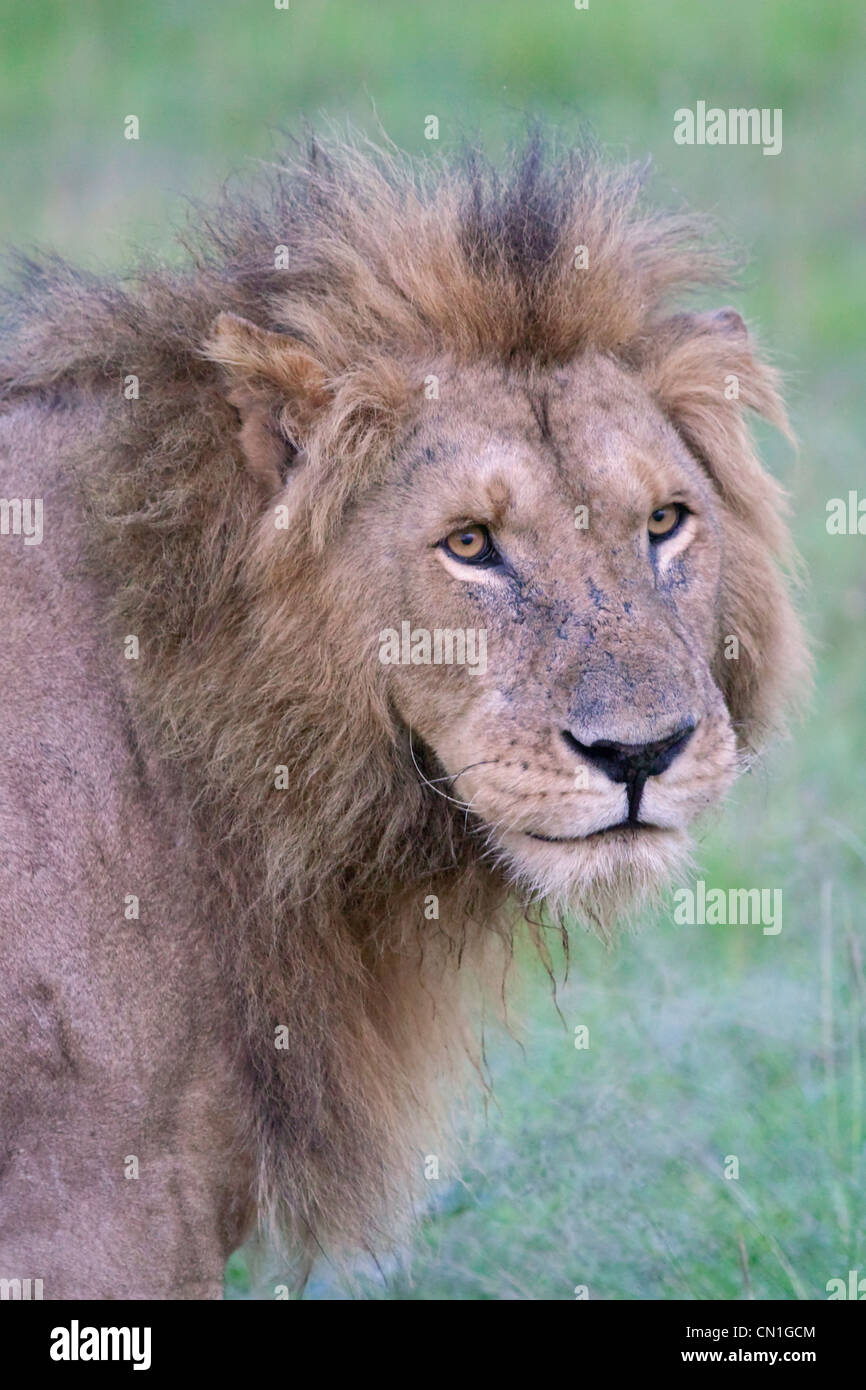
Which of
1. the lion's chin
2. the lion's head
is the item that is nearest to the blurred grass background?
the lion's head

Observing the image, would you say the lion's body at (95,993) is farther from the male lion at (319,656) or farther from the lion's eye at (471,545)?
the lion's eye at (471,545)

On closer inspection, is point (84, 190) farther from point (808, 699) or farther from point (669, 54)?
point (808, 699)

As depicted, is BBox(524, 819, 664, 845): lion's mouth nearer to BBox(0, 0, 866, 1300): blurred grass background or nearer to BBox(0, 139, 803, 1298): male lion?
BBox(0, 139, 803, 1298): male lion

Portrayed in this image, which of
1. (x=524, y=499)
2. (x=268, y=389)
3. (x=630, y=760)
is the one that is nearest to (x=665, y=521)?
(x=524, y=499)

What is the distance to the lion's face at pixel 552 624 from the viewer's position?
358 cm

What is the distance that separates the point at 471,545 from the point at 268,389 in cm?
59

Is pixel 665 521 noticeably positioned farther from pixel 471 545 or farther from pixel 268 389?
pixel 268 389

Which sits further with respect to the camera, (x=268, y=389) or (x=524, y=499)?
(x=268, y=389)

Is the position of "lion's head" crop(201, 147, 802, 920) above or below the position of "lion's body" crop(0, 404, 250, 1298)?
above

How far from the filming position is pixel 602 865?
3.63m

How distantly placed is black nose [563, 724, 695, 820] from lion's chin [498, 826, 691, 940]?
9 cm

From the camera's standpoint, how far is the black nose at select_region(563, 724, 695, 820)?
3535 mm

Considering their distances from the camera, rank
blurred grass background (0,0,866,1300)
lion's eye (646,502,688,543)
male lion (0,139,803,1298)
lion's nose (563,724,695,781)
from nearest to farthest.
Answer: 1. lion's nose (563,724,695,781)
2. male lion (0,139,803,1298)
3. lion's eye (646,502,688,543)
4. blurred grass background (0,0,866,1300)

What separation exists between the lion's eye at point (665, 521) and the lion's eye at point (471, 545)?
374 mm
